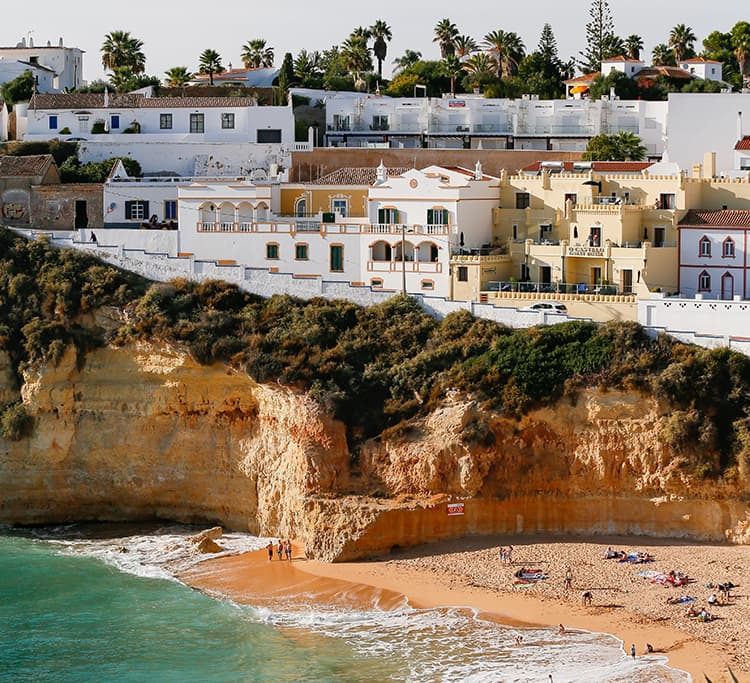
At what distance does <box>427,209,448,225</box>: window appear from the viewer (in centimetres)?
5162

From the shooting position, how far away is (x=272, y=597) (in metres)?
41.9

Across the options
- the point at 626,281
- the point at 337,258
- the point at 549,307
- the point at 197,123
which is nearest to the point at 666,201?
the point at 626,281

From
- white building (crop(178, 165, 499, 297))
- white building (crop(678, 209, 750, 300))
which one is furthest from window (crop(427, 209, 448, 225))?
white building (crop(678, 209, 750, 300))

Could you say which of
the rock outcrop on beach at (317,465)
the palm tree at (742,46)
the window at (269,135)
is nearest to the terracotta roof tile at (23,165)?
the window at (269,135)

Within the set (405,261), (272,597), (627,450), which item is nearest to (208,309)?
(405,261)

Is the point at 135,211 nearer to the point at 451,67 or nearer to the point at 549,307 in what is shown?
the point at 549,307

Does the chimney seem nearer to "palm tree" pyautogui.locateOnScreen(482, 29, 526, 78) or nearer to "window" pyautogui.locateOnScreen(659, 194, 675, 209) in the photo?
"window" pyautogui.locateOnScreen(659, 194, 675, 209)

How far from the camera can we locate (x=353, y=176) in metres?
55.8

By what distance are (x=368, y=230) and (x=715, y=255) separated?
A: 37.3 ft

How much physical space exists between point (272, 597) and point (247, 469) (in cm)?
579

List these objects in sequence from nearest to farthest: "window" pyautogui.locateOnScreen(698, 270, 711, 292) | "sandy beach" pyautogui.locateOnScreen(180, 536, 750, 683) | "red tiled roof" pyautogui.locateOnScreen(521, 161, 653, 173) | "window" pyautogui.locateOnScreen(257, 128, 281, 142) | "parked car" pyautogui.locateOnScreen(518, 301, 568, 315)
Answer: "sandy beach" pyautogui.locateOnScreen(180, 536, 750, 683), "parked car" pyautogui.locateOnScreen(518, 301, 568, 315), "window" pyautogui.locateOnScreen(698, 270, 711, 292), "red tiled roof" pyautogui.locateOnScreen(521, 161, 653, 173), "window" pyautogui.locateOnScreen(257, 128, 281, 142)

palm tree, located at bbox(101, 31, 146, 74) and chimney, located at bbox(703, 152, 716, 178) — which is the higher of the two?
palm tree, located at bbox(101, 31, 146, 74)

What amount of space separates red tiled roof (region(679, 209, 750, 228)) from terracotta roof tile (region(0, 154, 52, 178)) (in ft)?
76.8

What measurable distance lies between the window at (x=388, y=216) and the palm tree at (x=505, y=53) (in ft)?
89.5
